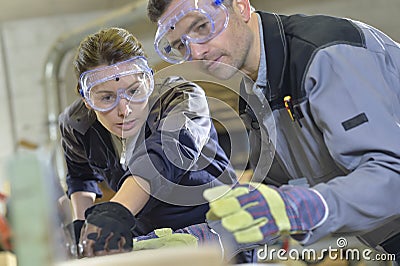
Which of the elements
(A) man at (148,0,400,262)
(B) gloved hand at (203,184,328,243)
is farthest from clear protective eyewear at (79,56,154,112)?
(B) gloved hand at (203,184,328,243)

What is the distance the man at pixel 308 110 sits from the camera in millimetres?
1113

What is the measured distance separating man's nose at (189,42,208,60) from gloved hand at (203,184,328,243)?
0.56m

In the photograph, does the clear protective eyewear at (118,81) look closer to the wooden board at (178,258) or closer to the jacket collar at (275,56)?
the jacket collar at (275,56)

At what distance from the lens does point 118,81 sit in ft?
6.02

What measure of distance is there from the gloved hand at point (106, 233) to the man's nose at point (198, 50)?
453 millimetres

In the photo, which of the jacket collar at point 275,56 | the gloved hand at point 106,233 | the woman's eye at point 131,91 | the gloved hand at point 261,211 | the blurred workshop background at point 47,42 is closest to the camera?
the gloved hand at point 261,211

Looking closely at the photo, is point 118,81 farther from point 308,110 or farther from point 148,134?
point 308,110

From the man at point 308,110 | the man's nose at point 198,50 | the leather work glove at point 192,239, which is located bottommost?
the leather work glove at point 192,239

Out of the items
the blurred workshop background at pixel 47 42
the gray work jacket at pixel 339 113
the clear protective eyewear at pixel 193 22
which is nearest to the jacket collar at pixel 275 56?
the gray work jacket at pixel 339 113

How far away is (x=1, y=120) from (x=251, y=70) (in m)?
4.57

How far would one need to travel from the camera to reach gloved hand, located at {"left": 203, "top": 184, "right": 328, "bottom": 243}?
3.34ft

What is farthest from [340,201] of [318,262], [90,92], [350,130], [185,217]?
[318,262]

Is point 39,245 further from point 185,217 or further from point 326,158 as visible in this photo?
point 185,217

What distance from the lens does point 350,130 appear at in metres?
1.33
